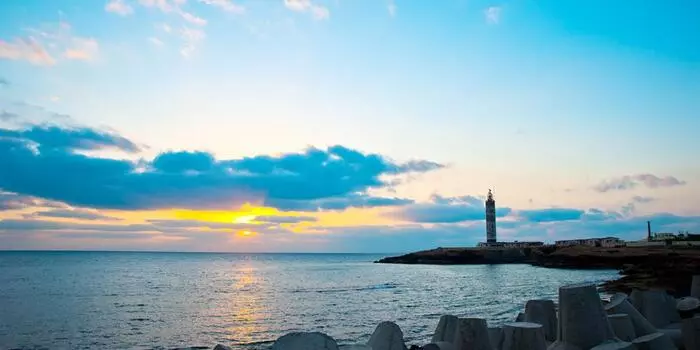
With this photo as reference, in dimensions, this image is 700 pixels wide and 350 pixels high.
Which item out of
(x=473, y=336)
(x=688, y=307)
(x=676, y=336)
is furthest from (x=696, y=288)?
(x=473, y=336)

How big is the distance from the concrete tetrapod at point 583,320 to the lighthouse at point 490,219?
318 feet

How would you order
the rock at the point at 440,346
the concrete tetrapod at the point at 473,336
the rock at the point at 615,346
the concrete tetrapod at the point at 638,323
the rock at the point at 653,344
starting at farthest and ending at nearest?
the concrete tetrapod at the point at 638,323
the rock at the point at 440,346
the concrete tetrapod at the point at 473,336
the rock at the point at 653,344
the rock at the point at 615,346

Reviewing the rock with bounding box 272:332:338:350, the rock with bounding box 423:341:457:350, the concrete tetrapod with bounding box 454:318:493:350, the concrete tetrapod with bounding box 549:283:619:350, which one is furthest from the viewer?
the rock with bounding box 423:341:457:350

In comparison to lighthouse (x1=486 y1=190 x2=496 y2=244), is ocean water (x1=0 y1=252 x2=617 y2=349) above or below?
below

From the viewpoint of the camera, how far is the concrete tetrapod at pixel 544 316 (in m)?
11.4

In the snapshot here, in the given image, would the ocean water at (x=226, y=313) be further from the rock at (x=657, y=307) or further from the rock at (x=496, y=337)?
the rock at (x=496, y=337)

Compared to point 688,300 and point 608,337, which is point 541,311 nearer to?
point 608,337

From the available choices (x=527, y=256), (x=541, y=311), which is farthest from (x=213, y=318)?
(x=527, y=256)

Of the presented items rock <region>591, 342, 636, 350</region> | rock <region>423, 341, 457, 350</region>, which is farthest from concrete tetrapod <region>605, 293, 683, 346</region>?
rock <region>423, 341, 457, 350</region>

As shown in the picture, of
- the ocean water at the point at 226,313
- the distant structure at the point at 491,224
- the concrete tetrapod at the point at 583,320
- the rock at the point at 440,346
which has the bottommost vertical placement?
the ocean water at the point at 226,313

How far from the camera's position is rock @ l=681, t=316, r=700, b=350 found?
9.83 metres

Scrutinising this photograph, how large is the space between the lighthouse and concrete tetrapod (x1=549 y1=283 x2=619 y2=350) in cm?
9698

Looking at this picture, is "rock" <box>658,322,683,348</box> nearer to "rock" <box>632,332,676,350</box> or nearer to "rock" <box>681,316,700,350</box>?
"rock" <box>681,316,700,350</box>

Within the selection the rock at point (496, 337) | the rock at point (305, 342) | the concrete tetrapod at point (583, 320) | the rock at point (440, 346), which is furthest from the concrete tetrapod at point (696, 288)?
the rock at point (305, 342)
